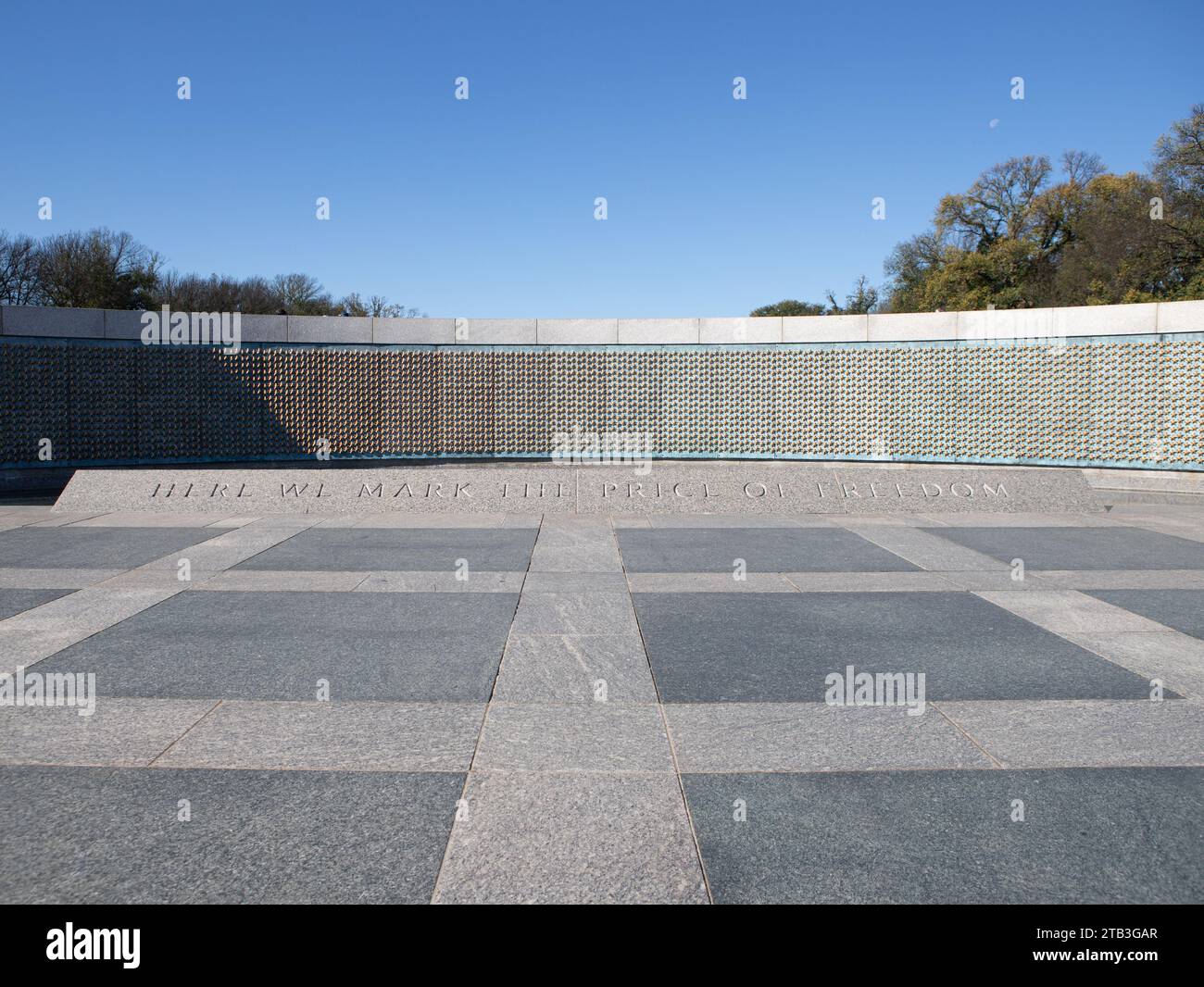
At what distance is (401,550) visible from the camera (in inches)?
376

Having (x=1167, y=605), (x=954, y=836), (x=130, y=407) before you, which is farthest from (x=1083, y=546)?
(x=130, y=407)

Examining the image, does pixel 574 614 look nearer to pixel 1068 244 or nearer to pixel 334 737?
pixel 334 737

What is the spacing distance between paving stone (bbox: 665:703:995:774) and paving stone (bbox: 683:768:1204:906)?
0.13 metres

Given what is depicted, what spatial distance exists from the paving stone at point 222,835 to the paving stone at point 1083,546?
743cm

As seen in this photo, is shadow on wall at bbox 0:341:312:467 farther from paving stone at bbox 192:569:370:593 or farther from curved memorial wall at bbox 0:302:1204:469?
paving stone at bbox 192:569:370:593

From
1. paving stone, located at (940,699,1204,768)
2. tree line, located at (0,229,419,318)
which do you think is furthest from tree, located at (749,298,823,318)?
paving stone, located at (940,699,1204,768)

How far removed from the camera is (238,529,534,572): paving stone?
862 centimetres

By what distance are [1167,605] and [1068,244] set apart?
47425mm

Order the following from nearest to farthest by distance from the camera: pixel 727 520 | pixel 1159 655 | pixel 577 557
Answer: pixel 1159 655
pixel 577 557
pixel 727 520

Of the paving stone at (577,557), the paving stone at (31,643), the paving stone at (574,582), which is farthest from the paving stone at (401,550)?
the paving stone at (31,643)
